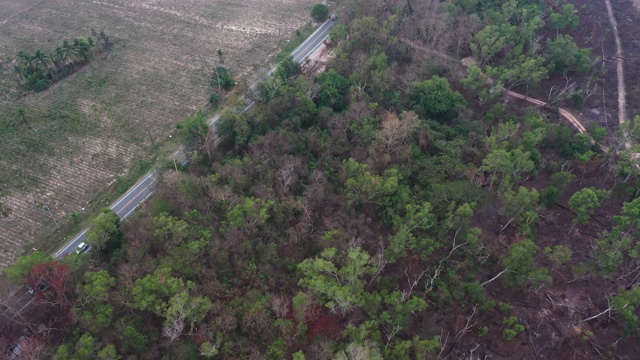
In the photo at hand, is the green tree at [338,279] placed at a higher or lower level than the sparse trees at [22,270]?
lower

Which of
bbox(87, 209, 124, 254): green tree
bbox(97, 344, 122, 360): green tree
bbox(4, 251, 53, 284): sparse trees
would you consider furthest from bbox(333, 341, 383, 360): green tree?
bbox(4, 251, 53, 284): sparse trees

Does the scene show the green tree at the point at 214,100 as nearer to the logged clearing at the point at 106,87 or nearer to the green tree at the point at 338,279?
the logged clearing at the point at 106,87

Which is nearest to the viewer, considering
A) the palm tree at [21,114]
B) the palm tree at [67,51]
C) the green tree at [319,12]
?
the palm tree at [21,114]

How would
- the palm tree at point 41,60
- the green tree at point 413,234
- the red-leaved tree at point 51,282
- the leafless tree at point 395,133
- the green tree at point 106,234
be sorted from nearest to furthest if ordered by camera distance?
the red-leaved tree at point 51,282 < the green tree at point 413,234 < the green tree at point 106,234 < the leafless tree at point 395,133 < the palm tree at point 41,60

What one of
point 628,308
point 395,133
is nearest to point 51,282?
point 395,133

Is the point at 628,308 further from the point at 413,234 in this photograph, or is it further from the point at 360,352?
the point at 360,352

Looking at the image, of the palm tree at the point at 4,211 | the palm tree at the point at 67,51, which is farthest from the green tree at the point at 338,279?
the palm tree at the point at 67,51
